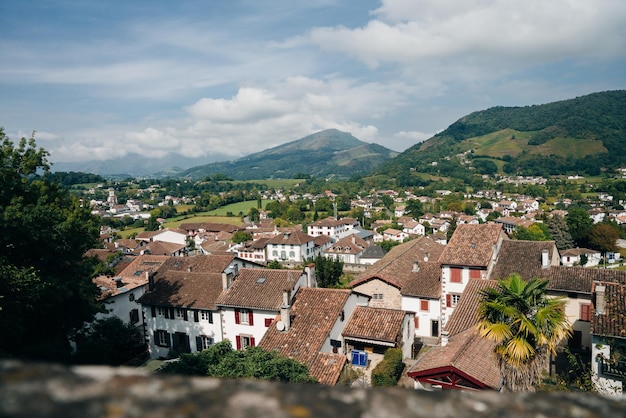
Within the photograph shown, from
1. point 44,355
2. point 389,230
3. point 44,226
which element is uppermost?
point 44,226

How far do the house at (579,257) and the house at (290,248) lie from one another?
50296 millimetres

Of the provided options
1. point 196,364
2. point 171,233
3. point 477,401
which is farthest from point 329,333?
point 171,233

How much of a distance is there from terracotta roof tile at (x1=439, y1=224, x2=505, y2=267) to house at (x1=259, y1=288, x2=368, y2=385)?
34.1 ft

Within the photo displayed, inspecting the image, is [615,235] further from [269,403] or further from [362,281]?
[269,403]

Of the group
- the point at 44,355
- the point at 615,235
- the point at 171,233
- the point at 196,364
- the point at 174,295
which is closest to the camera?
the point at 196,364

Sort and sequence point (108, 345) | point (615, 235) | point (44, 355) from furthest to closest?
point (615, 235) < point (108, 345) < point (44, 355)

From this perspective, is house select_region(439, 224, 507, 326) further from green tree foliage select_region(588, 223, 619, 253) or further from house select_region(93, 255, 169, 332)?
green tree foliage select_region(588, 223, 619, 253)

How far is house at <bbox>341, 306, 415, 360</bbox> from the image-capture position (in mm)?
26359

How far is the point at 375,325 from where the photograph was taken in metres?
27.4

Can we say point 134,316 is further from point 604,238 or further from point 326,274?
point 604,238

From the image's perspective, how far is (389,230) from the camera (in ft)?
355

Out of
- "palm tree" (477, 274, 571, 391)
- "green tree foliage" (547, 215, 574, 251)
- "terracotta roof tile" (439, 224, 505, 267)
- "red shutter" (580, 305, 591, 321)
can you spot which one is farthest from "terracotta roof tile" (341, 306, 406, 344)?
"green tree foliage" (547, 215, 574, 251)

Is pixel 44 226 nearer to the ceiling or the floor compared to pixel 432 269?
nearer to the ceiling

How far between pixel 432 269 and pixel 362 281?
6659 millimetres
